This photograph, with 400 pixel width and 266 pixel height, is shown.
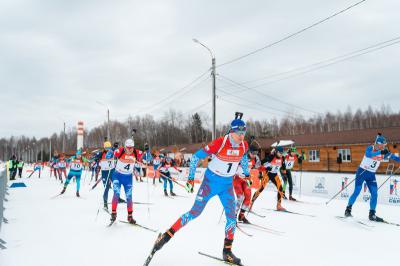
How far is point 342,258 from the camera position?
5441 millimetres

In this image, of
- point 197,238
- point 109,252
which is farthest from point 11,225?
point 197,238

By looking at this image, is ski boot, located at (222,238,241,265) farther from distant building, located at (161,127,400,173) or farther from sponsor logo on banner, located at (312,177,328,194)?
distant building, located at (161,127,400,173)

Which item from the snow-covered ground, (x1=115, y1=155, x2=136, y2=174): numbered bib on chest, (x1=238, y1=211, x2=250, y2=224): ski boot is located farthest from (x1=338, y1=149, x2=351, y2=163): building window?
(x1=115, y1=155, x2=136, y2=174): numbered bib on chest

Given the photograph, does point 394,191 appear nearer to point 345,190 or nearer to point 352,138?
point 345,190

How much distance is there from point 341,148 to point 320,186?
17.1 meters

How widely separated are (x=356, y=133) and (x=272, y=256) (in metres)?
30.9

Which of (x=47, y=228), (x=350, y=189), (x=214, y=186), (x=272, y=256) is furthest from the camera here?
(x=350, y=189)

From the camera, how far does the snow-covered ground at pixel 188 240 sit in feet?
17.4

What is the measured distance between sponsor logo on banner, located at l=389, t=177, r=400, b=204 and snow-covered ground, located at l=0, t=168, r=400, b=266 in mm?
1971

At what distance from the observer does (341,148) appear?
98.7 ft

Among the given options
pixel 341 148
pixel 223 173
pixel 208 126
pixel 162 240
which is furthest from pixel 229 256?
pixel 208 126

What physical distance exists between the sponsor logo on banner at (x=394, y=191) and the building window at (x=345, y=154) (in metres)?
17.9

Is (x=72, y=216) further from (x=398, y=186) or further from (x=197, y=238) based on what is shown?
(x=398, y=186)

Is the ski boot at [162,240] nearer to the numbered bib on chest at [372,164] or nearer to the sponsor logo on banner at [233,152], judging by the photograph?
the sponsor logo on banner at [233,152]
